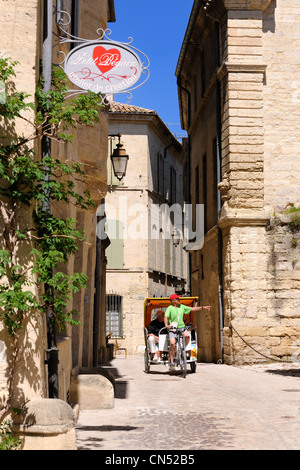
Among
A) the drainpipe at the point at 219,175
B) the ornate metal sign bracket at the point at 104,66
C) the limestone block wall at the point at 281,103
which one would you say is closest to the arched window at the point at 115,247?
the drainpipe at the point at 219,175

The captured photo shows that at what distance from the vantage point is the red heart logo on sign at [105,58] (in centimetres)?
720

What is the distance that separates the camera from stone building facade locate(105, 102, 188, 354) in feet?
108

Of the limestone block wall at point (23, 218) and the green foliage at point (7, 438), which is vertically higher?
the limestone block wall at point (23, 218)

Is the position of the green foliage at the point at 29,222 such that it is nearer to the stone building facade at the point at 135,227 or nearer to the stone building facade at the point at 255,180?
the stone building facade at the point at 255,180

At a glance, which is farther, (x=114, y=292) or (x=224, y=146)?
(x=114, y=292)

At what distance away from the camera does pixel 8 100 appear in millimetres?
5773

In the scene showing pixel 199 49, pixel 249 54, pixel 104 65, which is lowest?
pixel 104 65

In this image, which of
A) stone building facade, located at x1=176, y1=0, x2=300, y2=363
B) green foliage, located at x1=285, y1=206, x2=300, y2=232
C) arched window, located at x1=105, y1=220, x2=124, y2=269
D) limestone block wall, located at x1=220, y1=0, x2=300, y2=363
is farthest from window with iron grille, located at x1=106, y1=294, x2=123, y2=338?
green foliage, located at x1=285, y1=206, x2=300, y2=232

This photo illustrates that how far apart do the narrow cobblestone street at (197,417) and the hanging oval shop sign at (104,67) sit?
336 centimetres

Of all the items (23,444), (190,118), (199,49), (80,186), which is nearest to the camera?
(23,444)

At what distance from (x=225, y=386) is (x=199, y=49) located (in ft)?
51.5

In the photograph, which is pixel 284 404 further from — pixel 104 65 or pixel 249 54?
pixel 249 54

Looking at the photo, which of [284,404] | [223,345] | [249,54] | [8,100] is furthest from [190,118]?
[8,100]

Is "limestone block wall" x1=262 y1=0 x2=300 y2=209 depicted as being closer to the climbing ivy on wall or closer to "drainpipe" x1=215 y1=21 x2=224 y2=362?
"drainpipe" x1=215 y1=21 x2=224 y2=362
